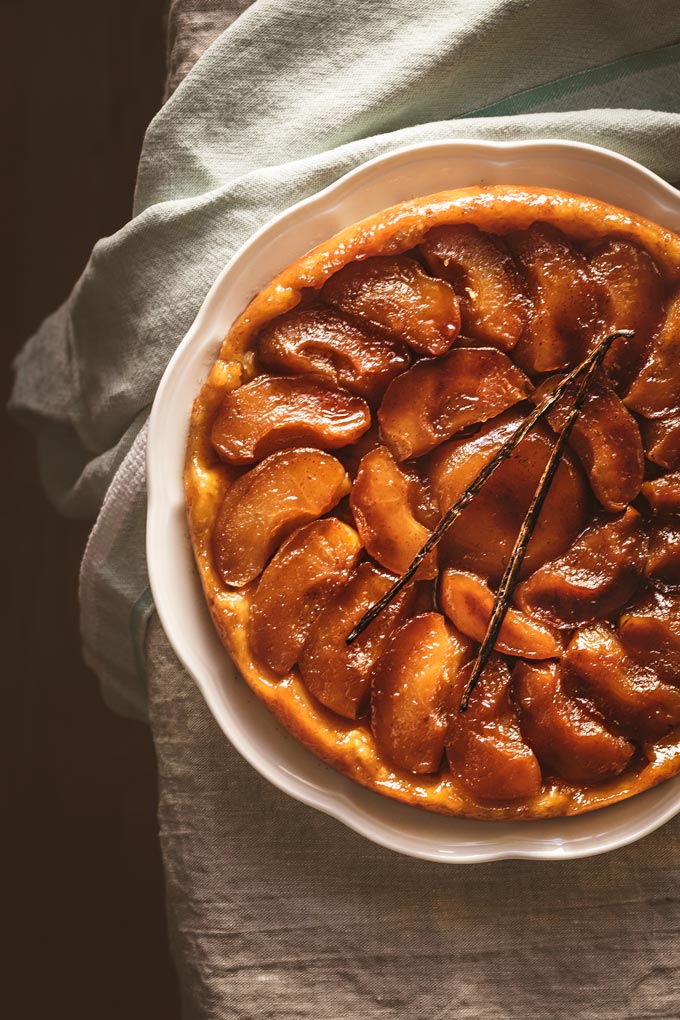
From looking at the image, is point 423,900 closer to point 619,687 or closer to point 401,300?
point 619,687

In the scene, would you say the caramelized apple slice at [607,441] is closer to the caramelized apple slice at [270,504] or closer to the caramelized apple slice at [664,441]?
the caramelized apple slice at [664,441]

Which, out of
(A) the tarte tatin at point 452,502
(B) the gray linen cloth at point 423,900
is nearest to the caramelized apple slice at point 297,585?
(A) the tarte tatin at point 452,502

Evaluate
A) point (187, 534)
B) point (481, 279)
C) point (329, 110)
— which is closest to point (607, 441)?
point (481, 279)

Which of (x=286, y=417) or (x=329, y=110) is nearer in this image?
(x=286, y=417)

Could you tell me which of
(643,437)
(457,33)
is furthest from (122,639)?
(457,33)

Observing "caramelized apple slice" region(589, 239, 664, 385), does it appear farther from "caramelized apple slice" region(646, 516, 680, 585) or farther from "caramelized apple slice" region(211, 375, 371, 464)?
"caramelized apple slice" region(211, 375, 371, 464)

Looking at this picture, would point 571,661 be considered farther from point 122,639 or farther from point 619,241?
point 122,639
